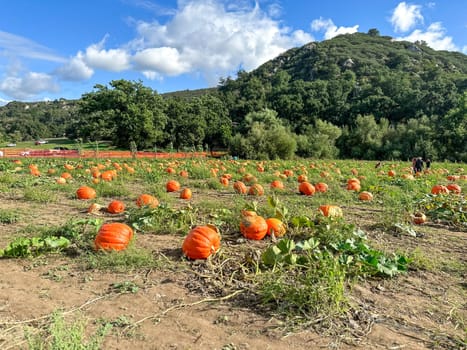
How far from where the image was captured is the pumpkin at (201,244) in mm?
3424

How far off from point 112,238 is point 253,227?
1652mm

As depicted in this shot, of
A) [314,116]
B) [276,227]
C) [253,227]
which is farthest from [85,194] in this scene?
[314,116]

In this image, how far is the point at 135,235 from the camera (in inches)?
165

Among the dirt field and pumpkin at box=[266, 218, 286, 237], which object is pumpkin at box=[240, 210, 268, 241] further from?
the dirt field

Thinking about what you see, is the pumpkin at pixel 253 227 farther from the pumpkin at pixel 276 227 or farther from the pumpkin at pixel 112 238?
the pumpkin at pixel 112 238

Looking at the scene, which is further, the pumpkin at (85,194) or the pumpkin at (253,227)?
the pumpkin at (85,194)

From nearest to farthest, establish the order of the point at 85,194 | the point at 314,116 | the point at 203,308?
the point at 203,308, the point at 85,194, the point at 314,116

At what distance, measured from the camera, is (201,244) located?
3.42 meters

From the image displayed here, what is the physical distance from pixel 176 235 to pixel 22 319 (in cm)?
218

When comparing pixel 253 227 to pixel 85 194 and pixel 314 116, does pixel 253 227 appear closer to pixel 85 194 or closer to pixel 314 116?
pixel 85 194

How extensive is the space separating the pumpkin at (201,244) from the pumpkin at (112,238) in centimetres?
76

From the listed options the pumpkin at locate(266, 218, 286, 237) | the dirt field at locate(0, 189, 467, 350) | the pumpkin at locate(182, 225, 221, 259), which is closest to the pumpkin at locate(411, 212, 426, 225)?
the dirt field at locate(0, 189, 467, 350)

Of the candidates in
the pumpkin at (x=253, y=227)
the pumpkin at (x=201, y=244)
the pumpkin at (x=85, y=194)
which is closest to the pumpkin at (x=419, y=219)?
the pumpkin at (x=253, y=227)

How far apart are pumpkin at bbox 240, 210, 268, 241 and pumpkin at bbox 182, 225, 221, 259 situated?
2.06ft
